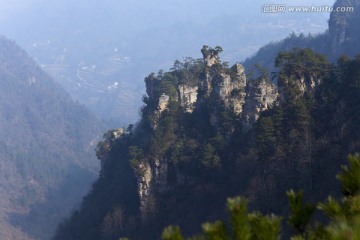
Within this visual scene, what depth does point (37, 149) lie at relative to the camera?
129750 mm

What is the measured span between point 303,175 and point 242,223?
910 inches

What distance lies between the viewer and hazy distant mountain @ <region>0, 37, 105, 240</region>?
89875mm

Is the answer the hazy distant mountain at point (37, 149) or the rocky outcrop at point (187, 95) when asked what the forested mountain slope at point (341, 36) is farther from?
the hazy distant mountain at point (37, 149)

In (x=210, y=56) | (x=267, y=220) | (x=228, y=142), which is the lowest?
(x=267, y=220)

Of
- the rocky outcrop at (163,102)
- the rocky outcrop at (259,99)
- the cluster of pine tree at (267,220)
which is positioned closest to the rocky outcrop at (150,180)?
the rocky outcrop at (163,102)

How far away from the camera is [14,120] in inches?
5842

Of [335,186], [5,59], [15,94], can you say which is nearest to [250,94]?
[335,186]

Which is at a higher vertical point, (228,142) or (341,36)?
(341,36)

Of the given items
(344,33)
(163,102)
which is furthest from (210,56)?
(344,33)

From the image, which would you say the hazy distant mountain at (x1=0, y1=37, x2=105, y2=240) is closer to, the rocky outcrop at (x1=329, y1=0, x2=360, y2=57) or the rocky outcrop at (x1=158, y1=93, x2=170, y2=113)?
the rocky outcrop at (x1=158, y1=93, x2=170, y2=113)

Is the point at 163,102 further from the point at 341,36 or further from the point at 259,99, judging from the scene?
the point at 341,36

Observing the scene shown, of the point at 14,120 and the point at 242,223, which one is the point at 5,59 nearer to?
the point at 14,120

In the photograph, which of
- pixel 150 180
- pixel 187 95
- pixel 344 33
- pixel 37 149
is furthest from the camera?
pixel 37 149

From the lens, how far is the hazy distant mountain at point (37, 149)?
295 ft
